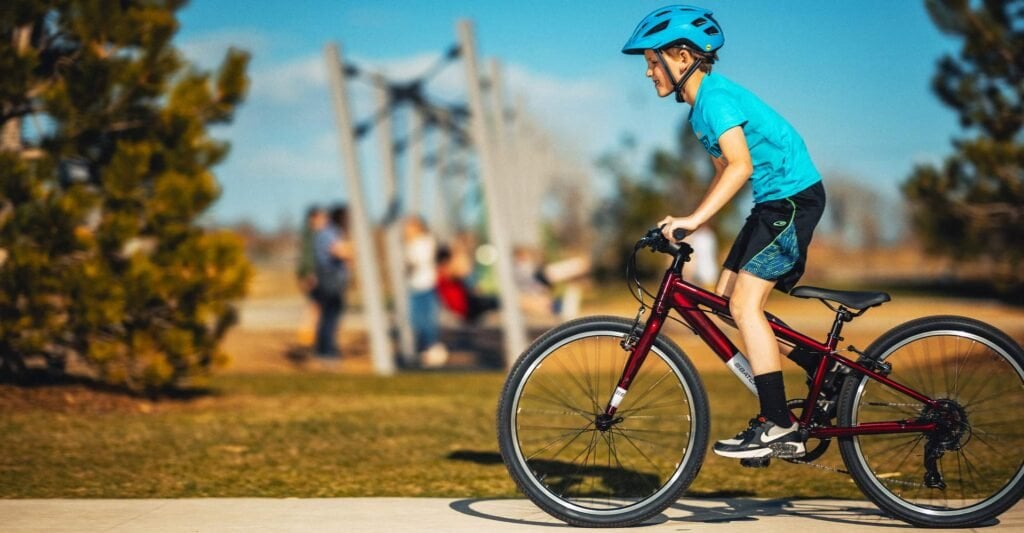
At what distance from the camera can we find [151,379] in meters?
8.48

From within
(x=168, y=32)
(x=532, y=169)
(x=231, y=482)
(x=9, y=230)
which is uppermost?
(x=532, y=169)

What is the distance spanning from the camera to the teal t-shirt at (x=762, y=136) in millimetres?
4605

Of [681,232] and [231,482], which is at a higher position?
[681,232]

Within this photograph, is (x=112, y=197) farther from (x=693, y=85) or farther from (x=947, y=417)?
(x=947, y=417)

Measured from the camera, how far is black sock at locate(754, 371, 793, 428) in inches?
182

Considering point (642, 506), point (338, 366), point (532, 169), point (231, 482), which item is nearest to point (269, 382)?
point (338, 366)

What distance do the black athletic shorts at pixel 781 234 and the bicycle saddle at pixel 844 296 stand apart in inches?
4.1

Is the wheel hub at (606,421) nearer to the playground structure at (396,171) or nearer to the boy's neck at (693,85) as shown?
the boy's neck at (693,85)

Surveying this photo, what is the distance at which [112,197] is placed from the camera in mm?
8289

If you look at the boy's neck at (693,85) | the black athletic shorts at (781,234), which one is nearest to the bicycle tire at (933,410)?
the black athletic shorts at (781,234)

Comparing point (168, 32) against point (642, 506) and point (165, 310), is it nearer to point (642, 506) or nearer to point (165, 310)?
point (165, 310)

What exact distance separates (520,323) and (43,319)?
6.48m

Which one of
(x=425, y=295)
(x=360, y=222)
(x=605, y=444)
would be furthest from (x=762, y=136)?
(x=425, y=295)

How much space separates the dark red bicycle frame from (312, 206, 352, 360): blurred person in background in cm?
959
